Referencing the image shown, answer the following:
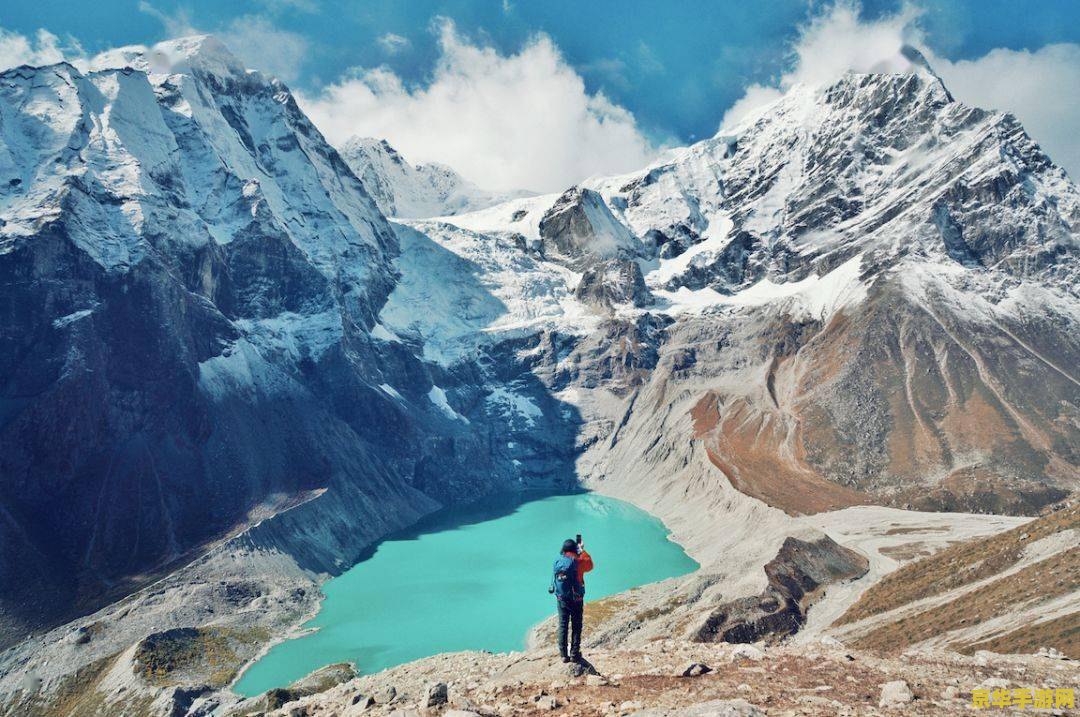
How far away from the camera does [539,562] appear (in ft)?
381

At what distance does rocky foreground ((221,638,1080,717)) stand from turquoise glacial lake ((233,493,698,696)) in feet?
181

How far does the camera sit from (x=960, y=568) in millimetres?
58750

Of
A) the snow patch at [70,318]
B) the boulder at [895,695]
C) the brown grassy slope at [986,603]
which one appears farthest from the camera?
the snow patch at [70,318]

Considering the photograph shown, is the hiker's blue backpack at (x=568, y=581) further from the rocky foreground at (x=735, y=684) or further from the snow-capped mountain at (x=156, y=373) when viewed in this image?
the snow-capped mountain at (x=156, y=373)

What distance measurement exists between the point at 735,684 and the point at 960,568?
164 ft

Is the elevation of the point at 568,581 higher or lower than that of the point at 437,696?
higher

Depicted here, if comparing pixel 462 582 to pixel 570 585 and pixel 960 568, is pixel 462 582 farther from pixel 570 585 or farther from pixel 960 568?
pixel 570 585

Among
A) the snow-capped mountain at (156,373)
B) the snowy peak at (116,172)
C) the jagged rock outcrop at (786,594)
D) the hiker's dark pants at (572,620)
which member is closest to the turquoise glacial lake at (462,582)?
the snow-capped mountain at (156,373)

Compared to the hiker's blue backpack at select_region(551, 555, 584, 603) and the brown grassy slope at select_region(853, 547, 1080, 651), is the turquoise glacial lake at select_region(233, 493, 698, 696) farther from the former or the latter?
the hiker's blue backpack at select_region(551, 555, 584, 603)

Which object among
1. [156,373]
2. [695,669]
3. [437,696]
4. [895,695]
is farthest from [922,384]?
[437,696]

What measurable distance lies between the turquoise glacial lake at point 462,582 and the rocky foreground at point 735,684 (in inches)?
2177

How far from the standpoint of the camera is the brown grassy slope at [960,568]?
183ft

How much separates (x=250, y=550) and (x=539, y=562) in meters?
43.6

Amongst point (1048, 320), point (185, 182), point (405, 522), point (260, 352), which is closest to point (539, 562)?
point (405, 522)
